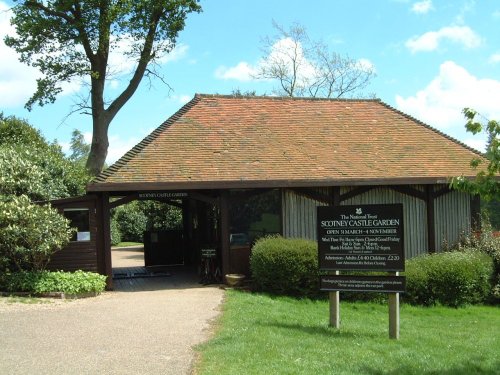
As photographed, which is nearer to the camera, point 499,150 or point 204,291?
point 499,150

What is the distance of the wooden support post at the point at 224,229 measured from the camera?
47.2 feet

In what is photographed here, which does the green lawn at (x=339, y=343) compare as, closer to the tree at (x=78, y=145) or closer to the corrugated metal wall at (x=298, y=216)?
the corrugated metal wall at (x=298, y=216)

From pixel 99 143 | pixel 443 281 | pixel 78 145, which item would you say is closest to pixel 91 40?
pixel 99 143

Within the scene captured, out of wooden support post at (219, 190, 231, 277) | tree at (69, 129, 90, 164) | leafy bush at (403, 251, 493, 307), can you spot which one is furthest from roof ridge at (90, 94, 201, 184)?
tree at (69, 129, 90, 164)

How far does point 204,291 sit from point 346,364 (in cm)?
663

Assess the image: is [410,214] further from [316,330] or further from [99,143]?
[99,143]

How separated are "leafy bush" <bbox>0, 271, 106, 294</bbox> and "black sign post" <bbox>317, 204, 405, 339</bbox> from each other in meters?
5.77

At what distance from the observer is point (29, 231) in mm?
12328

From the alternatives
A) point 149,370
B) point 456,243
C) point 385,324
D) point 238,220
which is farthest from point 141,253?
point 149,370

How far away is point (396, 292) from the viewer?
29.7 feet

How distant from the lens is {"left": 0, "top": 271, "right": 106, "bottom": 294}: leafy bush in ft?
41.0

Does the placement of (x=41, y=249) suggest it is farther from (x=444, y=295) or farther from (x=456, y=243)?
(x=456, y=243)

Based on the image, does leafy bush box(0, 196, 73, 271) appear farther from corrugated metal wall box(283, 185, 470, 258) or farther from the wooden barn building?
corrugated metal wall box(283, 185, 470, 258)

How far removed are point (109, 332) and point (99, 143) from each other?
56.4ft
